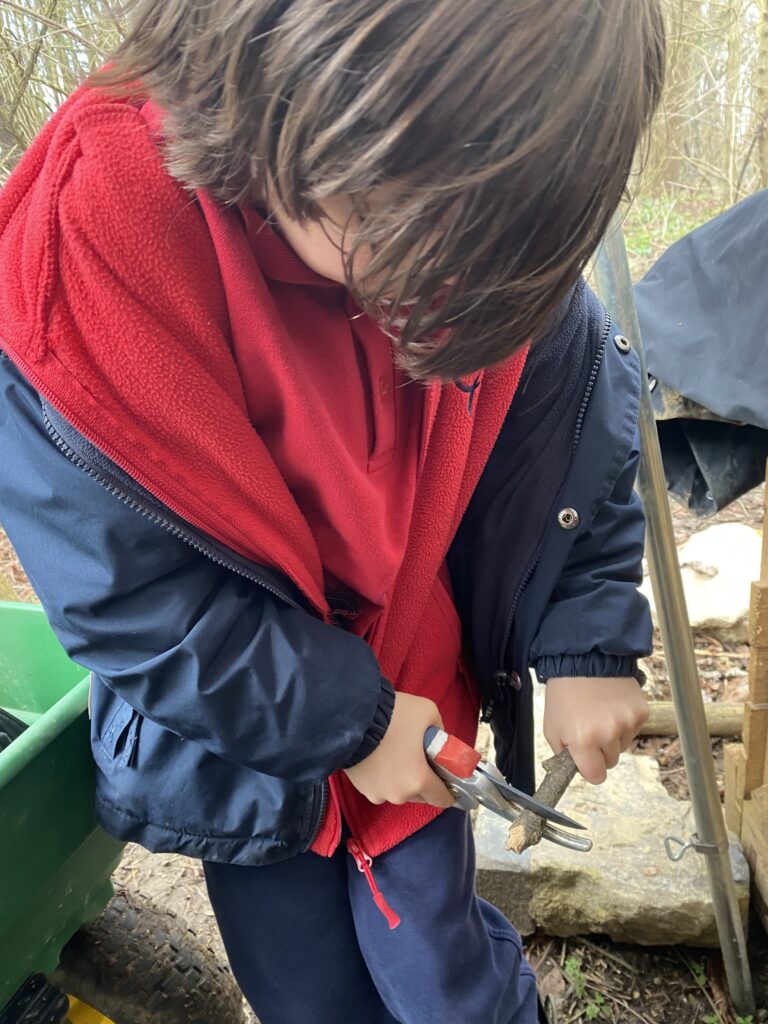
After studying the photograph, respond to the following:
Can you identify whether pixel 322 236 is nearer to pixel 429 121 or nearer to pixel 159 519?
pixel 429 121

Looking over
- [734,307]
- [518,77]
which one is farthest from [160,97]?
[734,307]

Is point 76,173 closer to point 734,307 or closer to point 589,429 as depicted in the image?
point 589,429

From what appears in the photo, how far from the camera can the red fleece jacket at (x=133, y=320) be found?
2.18 ft

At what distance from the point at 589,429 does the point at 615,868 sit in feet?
3.62

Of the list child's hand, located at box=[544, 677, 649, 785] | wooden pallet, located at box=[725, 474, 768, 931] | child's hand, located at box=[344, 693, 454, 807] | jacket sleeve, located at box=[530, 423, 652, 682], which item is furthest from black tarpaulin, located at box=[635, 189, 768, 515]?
child's hand, located at box=[344, 693, 454, 807]

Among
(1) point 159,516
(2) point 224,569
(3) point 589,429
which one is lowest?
(3) point 589,429

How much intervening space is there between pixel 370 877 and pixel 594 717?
33 cm

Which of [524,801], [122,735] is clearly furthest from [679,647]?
[122,735]

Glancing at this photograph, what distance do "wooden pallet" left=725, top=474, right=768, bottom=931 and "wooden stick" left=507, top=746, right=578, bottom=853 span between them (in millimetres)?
613

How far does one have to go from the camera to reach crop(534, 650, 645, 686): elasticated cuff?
1048mm

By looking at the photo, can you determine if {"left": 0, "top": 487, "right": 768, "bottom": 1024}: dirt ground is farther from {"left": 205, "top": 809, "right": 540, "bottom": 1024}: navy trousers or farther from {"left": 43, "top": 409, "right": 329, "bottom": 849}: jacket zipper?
{"left": 43, "top": 409, "right": 329, "bottom": 849}: jacket zipper

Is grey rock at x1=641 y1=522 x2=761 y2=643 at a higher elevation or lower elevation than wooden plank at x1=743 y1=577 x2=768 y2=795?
lower

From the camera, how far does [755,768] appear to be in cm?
164

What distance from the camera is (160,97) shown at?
0.65 meters
